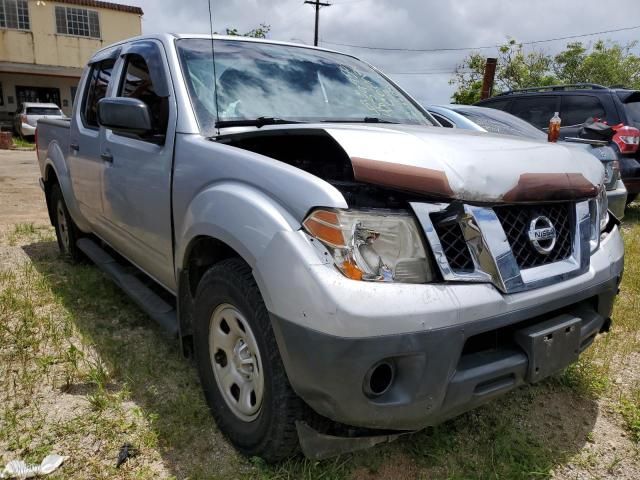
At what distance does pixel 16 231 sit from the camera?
598cm

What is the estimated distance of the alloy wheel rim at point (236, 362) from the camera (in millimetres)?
1986

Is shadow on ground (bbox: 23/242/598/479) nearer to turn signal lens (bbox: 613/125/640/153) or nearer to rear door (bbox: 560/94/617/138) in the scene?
turn signal lens (bbox: 613/125/640/153)

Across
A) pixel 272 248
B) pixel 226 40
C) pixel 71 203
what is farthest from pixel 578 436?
pixel 71 203

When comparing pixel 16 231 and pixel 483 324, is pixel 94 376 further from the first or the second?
pixel 16 231

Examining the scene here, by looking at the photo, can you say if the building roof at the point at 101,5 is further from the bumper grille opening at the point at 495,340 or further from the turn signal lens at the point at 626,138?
the bumper grille opening at the point at 495,340

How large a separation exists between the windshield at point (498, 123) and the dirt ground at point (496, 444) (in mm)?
3026

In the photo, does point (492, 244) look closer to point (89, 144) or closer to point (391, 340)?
point (391, 340)

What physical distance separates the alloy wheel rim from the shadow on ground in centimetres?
23

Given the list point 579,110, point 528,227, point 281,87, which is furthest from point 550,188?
point 579,110

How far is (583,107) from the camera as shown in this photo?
7277 millimetres

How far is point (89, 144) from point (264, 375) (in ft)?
8.21

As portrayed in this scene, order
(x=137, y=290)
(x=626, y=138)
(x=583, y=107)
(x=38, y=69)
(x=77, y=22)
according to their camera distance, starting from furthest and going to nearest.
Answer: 1. (x=77, y=22)
2. (x=38, y=69)
3. (x=583, y=107)
4. (x=626, y=138)
5. (x=137, y=290)

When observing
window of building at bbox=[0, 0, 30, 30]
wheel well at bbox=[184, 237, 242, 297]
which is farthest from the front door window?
wheel well at bbox=[184, 237, 242, 297]

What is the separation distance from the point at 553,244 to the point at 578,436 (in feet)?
3.36
